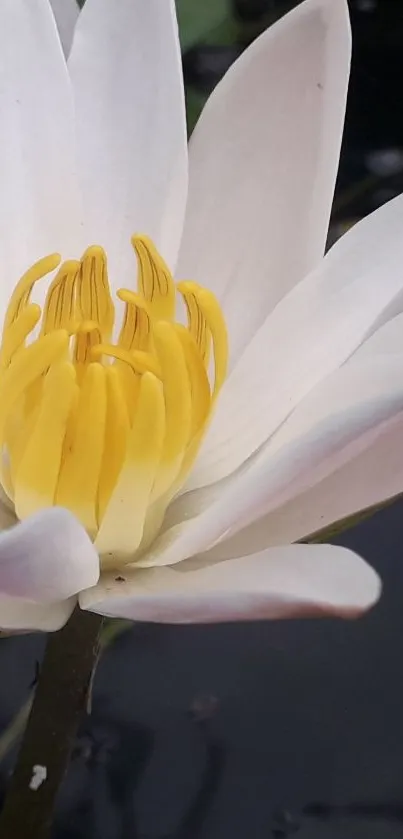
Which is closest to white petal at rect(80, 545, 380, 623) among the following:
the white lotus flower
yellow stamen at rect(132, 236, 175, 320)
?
the white lotus flower

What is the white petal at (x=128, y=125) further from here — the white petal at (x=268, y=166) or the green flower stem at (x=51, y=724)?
the green flower stem at (x=51, y=724)

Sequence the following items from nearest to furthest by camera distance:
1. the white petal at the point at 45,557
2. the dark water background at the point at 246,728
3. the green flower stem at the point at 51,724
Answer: the white petal at the point at 45,557
the green flower stem at the point at 51,724
the dark water background at the point at 246,728

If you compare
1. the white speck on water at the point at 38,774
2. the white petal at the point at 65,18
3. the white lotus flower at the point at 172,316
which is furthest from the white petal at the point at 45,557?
the white petal at the point at 65,18

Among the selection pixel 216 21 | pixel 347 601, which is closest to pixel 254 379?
pixel 347 601

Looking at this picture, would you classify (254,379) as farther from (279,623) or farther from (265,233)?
(279,623)

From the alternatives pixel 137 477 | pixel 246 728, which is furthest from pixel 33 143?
pixel 246 728

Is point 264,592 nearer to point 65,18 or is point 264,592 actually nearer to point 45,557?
point 45,557
